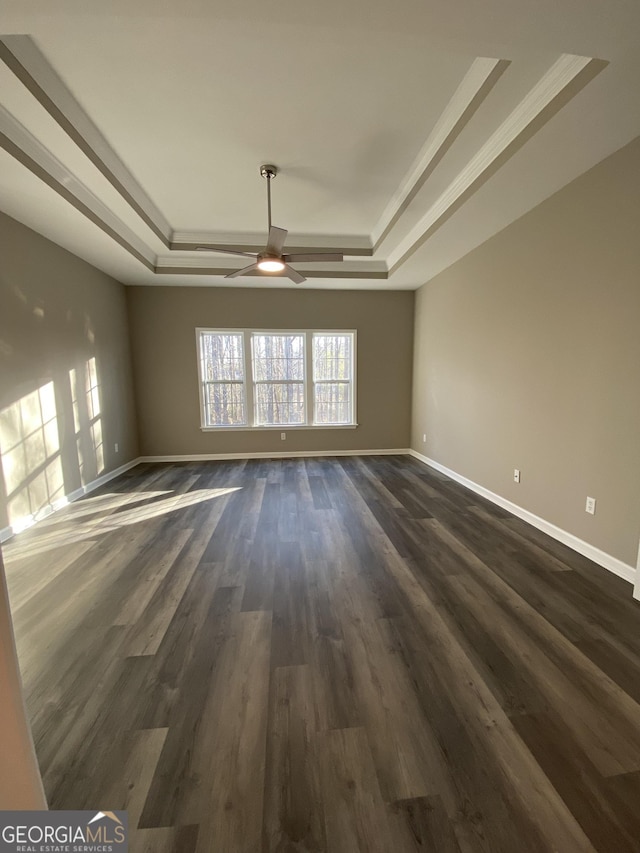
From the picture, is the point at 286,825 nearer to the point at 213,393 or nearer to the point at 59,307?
the point at 59,307

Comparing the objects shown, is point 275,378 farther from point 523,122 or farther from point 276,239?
point 523,122

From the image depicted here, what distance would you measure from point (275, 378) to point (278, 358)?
34cm

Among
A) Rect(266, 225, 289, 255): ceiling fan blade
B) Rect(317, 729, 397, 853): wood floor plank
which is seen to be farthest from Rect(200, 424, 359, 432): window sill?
Rect(317, 729, 397, 853): wood floor plank

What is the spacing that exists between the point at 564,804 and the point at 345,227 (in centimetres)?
502

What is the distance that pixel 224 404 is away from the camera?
19.2 ft

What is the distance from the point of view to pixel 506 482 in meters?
3.54

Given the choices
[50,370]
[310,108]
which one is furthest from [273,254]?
[50,370]

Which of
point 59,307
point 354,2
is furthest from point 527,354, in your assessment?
point 59,307

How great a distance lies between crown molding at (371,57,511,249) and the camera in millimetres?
2010

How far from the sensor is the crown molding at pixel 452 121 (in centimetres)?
201

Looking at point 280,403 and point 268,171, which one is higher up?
point 268,171

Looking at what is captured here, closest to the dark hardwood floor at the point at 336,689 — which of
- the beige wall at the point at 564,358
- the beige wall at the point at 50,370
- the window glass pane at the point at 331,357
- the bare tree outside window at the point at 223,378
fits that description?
the beige wall at the point at 564,358

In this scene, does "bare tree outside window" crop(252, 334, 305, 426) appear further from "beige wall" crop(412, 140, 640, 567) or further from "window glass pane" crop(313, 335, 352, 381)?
"beige wall" crop(412, 140, 640, 567)

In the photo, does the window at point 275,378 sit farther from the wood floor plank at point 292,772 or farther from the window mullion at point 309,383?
the wood floor plank at point 292,772
